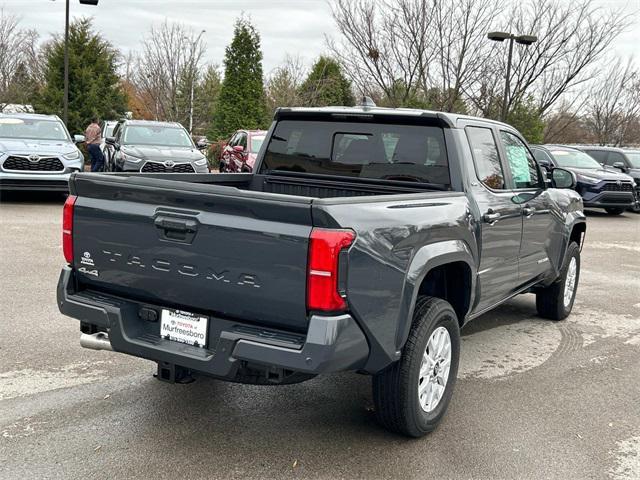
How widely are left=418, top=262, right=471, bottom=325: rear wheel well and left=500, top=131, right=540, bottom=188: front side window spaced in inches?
52.4

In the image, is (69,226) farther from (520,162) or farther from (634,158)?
(634,158)

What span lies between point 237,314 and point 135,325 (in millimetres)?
660

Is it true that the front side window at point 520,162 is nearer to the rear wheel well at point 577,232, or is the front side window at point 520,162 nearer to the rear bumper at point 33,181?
the rear wheel well at point 577,232

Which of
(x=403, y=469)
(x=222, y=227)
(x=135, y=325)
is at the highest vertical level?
(x=222, y=227)

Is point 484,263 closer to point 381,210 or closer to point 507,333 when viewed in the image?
point 381,210

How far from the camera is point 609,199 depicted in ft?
56.5

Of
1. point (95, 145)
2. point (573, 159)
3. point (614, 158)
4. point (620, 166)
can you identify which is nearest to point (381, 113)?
point (95, 145)

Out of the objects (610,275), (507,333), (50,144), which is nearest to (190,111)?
(50,144)

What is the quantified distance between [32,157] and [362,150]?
960 centimetres

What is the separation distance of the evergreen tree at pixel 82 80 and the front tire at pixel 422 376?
A: 84.7 feet

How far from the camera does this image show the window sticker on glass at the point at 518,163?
5372 millimetres

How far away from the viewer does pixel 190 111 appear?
30.6m

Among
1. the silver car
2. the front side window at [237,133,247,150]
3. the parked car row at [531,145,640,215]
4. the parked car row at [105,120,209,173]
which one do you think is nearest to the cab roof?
the silver car

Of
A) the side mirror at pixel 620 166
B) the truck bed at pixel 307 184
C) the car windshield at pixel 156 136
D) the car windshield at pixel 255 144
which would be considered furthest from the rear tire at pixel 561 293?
the side mirror at pixel 620 166
